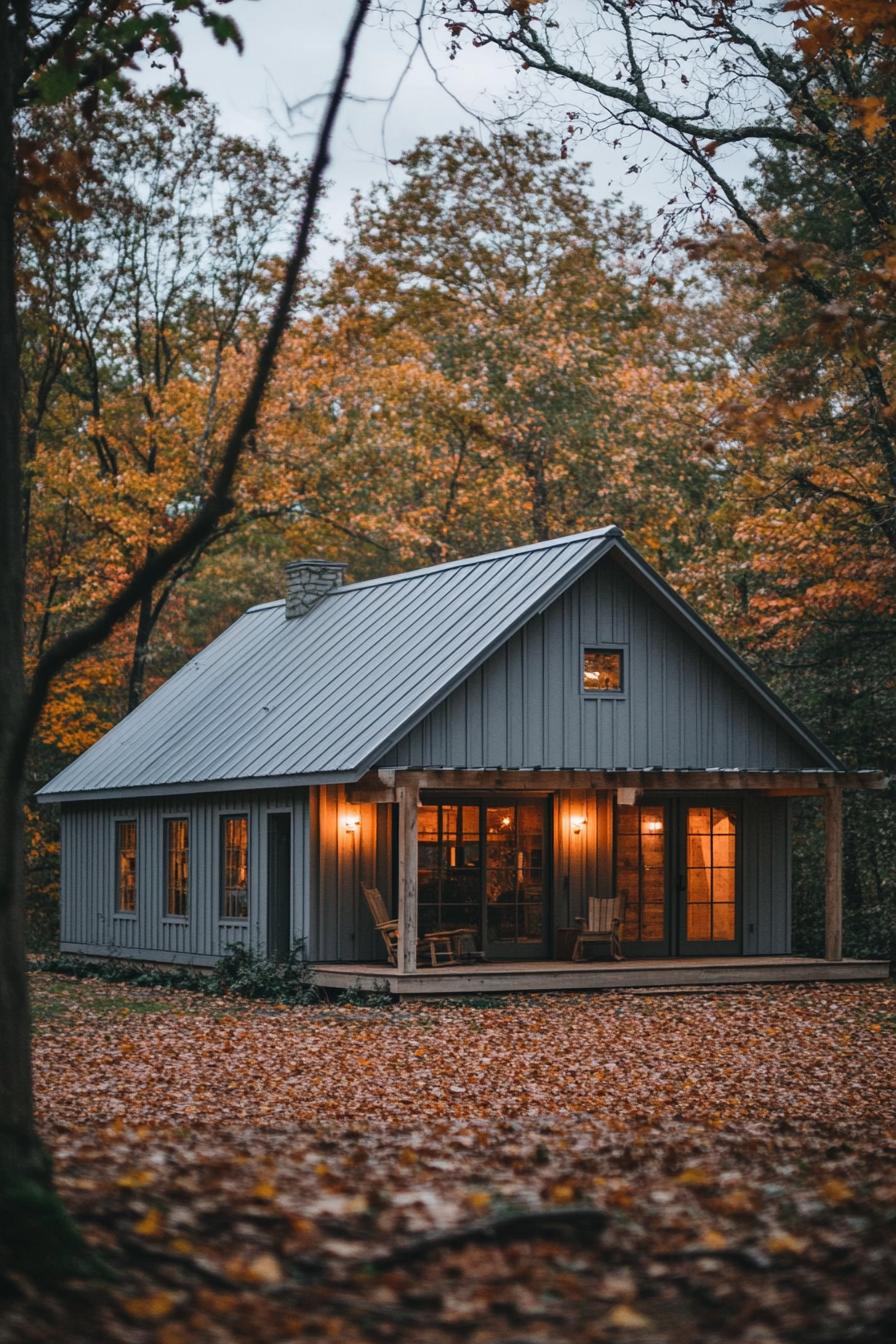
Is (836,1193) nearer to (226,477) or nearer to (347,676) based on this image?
(226,477)

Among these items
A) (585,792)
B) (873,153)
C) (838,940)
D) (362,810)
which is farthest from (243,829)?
(873,153)

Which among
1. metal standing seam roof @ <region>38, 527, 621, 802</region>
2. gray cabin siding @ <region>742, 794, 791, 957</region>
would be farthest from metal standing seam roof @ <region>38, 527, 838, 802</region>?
gray cabin siding @ <region>742, 794, 791, 957</region>

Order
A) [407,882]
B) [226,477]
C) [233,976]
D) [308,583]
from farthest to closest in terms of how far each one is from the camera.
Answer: [308,583], [233,976], [407,882], [226,477]

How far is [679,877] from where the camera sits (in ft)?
74.3

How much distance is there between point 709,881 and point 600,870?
5.62 ft

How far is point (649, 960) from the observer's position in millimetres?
21984

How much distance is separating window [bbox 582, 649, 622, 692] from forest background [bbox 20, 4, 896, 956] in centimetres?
227

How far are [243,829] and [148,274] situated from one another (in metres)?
13.5

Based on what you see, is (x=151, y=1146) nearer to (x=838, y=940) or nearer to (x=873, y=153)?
(x=873, y=153)

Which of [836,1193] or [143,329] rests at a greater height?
[143,329]

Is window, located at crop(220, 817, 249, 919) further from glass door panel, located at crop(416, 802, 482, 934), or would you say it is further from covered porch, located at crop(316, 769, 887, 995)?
glass door panel, located at crop(416, 802, 482, 934)

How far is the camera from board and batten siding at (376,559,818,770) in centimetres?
2038

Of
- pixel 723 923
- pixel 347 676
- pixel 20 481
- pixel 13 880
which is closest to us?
pixel 13 880

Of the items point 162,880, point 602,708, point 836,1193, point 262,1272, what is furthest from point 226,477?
point 162,880
